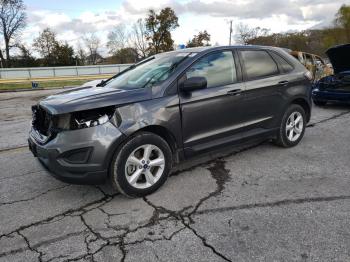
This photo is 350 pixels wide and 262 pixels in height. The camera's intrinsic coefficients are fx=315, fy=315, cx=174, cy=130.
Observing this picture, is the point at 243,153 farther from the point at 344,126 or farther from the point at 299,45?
the point at 299,45

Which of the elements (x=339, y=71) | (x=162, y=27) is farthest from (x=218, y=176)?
(x=162, y=27)

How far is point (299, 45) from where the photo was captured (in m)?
58.3

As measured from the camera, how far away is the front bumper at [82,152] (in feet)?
10.4

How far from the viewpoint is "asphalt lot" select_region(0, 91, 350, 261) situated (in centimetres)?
267

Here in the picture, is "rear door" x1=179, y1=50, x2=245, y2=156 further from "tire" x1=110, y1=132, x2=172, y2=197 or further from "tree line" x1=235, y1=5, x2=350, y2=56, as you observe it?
"tree line" x1=235, y1=5, x2=350, y2=56

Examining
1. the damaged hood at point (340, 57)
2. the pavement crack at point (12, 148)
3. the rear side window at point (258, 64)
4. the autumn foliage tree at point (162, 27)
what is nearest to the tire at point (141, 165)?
the rear side window at point (258, 64)

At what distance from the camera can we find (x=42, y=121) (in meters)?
3.63

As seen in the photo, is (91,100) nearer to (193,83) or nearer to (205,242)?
(193,83)

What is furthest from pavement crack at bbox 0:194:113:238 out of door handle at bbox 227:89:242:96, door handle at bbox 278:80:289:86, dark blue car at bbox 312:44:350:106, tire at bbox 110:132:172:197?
dark blue car at bbox 312:44:350:106

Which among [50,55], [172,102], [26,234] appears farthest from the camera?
[50,55]

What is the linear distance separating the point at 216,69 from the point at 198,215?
1.95m

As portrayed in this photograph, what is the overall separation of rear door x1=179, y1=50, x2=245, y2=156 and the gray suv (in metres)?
0.01

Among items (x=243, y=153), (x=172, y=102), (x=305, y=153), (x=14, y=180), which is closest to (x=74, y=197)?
(x=14, y=180)

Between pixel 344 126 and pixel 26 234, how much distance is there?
6258 millimetres
